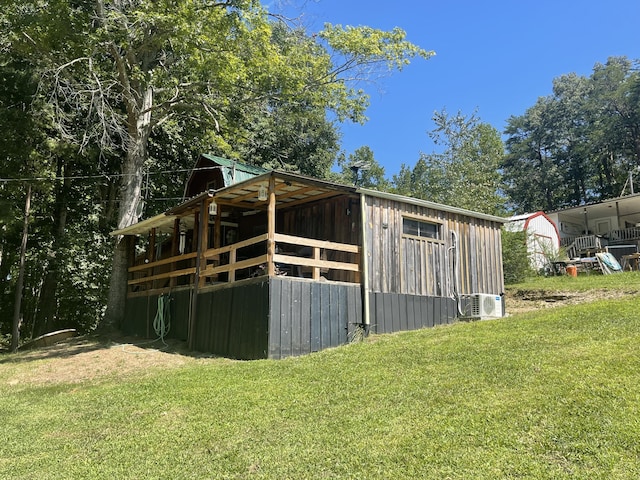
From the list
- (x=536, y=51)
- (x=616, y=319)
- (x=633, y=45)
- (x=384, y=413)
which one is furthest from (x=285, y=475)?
(x=633, y=45)

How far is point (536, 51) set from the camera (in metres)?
22.3

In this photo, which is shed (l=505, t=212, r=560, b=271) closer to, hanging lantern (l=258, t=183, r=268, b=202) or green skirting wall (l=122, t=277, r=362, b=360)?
green skirting wall (l=122, t=277, r=362, b=360)

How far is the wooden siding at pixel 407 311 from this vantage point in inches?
410

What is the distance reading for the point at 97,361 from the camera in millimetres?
10188

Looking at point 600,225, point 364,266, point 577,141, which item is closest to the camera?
point 364,266

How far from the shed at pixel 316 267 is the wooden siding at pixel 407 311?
0.07 ft

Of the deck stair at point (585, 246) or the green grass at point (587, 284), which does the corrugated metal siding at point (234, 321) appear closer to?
the green grass at point (587, 284)

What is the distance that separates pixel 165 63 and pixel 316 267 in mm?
10859

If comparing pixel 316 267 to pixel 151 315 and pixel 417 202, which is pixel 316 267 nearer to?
pixel 417 202

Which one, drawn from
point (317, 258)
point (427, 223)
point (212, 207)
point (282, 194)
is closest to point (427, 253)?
point (427, 223)

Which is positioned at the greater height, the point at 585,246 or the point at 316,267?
the point at 585,246

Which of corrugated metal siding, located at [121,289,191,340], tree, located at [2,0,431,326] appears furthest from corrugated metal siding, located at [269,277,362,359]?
tree, located at [2,0,431,326]

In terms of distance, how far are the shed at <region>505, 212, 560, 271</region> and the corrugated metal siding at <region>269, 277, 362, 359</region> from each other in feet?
41.1

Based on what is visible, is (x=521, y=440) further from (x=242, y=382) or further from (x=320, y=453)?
(x=242, y=382)
